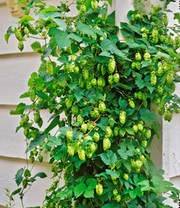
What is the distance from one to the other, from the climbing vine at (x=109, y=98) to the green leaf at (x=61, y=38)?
65 millimetres

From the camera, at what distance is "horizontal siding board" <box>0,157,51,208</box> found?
205 centimetres

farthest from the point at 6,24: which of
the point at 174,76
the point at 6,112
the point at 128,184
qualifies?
the point at 128,184

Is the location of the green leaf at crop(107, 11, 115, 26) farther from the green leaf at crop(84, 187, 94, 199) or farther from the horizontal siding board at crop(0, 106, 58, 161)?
the horizontal siding board at crop(0, 106, 58, 161)

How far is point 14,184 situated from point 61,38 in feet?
3.64

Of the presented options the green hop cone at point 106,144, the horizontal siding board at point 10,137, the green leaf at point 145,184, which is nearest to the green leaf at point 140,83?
the green hop cone at point 106,144

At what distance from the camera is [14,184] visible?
7.13 ft

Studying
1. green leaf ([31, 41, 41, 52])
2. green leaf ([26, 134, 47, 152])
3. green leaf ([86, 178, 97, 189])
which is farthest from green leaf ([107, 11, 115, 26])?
green leaf ([86, 178, 97, 189])

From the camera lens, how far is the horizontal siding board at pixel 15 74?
6.92 ft

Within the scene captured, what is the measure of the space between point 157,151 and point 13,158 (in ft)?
2.74

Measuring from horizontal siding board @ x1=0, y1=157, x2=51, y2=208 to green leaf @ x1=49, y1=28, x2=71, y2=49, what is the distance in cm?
86

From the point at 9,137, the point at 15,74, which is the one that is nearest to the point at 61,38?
the point at 15,74

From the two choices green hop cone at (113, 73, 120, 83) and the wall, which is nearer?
green hop cone at (113, 73, 120, 83)

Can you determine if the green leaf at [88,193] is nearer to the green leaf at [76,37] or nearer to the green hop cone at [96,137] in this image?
the green hop cone at [96,137]

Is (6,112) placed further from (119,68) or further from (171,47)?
(171,47)
